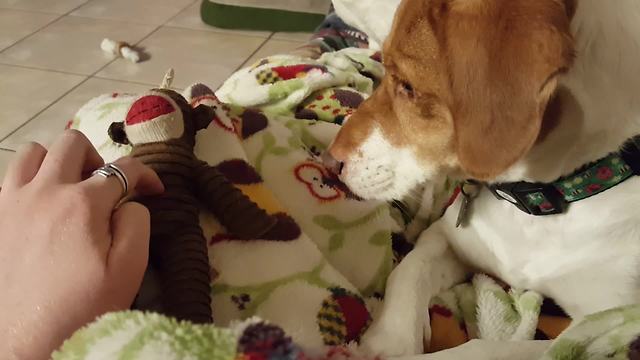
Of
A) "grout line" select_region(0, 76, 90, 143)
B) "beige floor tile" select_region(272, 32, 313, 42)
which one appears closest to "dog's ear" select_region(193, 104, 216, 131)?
"grout line" select_region(0, 76, 90, 143)

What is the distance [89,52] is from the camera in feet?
8.72

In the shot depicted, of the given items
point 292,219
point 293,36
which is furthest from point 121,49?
point 292,219

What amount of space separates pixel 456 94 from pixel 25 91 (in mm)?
1885

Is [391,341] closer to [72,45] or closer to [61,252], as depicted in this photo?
[61,252]

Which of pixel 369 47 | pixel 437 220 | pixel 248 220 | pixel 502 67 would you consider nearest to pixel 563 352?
pixel 502 67

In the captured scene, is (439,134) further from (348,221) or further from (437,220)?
(437,220)

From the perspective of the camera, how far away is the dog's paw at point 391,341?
1.00 meters

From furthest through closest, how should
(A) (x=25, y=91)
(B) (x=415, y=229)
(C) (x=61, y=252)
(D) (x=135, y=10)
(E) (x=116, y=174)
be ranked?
(D) (x=135, y=10), (A) (x=25, y=91), (B) (x=415, y=229), (E) (x=116, y=174), (C) (x=61, y=252)

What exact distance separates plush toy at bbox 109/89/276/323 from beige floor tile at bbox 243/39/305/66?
1570 millimetres

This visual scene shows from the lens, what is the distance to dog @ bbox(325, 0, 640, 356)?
824mm

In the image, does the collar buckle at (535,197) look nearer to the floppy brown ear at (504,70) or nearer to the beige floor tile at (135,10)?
the floppy brown ear at (504,70)

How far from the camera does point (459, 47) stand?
0.85 m

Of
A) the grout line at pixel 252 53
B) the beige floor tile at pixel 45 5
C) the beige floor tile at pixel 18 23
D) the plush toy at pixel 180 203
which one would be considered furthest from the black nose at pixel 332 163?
the beige floor tile at pixel 45 5

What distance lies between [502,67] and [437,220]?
1.79 ft
